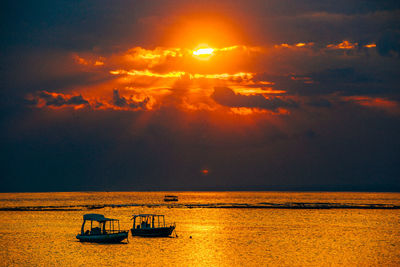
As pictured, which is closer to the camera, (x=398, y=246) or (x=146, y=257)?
(x=146, y=257)

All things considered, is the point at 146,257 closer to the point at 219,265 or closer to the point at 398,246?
the point at 219,265

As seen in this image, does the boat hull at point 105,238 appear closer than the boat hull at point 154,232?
Yes

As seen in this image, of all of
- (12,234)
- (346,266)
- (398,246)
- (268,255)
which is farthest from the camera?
(12,234)

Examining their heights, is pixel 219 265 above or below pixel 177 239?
below

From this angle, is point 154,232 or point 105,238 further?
point 154,232

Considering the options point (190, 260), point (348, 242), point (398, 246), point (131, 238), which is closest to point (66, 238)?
point (131, 238)

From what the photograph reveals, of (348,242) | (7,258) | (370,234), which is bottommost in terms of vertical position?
(7,258)

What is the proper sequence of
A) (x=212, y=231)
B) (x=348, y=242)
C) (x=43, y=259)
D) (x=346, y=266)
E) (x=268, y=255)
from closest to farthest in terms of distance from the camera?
(x=346, y=266) < (x=43, y=259) < (x=268, y=255) < (x=348, y=242) < (x=212, y=231)

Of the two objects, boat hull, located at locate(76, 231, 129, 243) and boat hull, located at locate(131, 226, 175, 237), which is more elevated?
boat hull, located at locate(131, 226, 175, 237)

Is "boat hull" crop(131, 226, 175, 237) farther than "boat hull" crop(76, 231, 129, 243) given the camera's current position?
Yes

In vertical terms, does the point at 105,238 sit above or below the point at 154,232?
below

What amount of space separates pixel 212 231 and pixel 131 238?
2064cm

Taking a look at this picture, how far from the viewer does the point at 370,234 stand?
96.6 meters

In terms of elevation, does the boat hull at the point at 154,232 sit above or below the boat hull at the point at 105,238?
above
